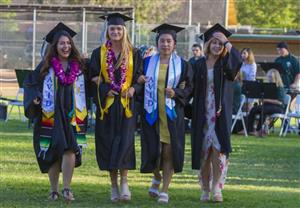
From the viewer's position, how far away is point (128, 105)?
11078 mm

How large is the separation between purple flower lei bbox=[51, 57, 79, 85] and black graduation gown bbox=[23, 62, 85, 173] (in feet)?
0.20

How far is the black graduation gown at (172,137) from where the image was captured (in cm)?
1116

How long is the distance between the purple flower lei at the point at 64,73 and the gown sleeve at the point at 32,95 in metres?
0.22

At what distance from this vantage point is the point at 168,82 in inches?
440

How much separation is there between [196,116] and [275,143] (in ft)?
31.2

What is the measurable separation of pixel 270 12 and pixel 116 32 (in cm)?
6360

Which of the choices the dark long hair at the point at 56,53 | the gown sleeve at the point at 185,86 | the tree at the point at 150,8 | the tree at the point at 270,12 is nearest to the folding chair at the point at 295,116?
the gown sleeve at the point at 185,86

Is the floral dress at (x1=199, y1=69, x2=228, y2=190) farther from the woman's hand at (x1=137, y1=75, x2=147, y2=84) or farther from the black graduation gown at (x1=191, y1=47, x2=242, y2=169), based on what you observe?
the woman's hand at (x1=137, y1=75, x2=147, y2=84)

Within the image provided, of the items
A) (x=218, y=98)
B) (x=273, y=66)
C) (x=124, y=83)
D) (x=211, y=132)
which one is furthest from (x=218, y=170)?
(x=273, y=66)

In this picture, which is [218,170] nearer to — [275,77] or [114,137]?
[114,137]

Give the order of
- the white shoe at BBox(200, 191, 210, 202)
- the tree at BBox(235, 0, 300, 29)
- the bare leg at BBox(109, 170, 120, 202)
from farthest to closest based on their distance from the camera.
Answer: the tree at BBox(235, 0, 300, 29) → the white shoe at BBox(200, 191, 210, 202) → the bare leg at BBox(109, 170, 120, 202)

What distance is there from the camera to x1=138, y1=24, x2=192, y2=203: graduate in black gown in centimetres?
1116

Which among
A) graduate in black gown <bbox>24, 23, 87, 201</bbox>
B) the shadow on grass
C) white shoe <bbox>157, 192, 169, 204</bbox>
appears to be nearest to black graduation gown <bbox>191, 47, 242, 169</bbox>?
white shoe <bbox>157, 192, 169, 204</bbox>

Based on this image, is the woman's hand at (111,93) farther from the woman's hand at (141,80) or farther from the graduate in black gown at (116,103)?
the woman's hand at (141,80)
